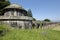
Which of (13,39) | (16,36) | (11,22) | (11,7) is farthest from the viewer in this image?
(11,7)

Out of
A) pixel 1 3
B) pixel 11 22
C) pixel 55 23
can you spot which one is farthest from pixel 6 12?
pixel 55 23

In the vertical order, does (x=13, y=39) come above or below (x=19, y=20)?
below

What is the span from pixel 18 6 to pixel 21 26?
8520 mm

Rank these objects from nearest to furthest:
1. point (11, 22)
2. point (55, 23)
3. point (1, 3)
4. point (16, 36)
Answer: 1. point (16, 36)
2. point (11, 22)
3. point (55, 23)
4. point (1, 3)

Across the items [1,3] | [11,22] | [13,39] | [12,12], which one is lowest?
[13,39]

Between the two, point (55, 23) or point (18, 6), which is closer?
point (18, 6)

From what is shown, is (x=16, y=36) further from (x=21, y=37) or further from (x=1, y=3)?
(x=1, y=3)

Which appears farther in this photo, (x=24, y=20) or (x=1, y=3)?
(x=1, y=3)

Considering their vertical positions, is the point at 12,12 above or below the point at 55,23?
above

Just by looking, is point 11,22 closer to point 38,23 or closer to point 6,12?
point 6,12

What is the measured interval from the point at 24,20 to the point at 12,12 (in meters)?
7.64

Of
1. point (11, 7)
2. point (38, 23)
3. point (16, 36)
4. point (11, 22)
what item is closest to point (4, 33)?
point (16, 36)

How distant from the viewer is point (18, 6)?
34.7 meters

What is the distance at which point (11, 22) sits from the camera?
27.1m
